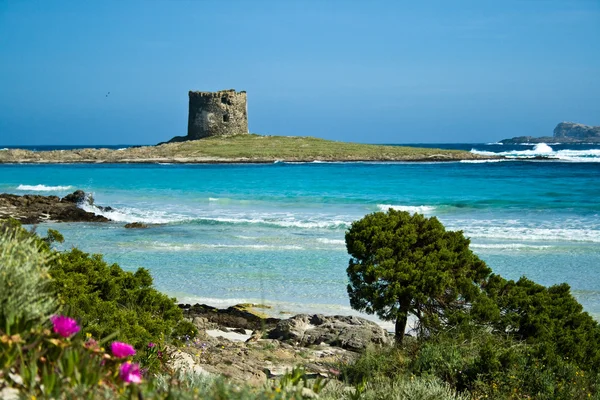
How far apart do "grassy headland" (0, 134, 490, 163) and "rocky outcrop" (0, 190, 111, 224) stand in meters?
31.7

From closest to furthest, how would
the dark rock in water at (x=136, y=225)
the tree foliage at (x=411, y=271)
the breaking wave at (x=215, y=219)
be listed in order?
the tree foliage at (x=411, y=271) < the dark rock in water at (x=136, y=225) < the breaking wave at (x=215, y=219)

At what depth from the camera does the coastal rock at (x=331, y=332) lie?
8062mm

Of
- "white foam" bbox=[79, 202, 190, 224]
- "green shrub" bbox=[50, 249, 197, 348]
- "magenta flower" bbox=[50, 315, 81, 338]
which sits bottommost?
"white foam" bbox=[79, 202, 190, 224]

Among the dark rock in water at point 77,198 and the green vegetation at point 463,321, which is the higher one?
the green vegetation at point 463,321

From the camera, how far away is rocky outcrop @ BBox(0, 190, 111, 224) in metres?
21.4

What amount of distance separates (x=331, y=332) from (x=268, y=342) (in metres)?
0.81

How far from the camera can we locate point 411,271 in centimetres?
705

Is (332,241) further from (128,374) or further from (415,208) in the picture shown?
(128,374)

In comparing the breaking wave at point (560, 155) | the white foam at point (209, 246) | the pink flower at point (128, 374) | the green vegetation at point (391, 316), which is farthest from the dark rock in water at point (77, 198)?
the breaking wave at point (560, 155)

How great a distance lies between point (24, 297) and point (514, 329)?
5.19 metres

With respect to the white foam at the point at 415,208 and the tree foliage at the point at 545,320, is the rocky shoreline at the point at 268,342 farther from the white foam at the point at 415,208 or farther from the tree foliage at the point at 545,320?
the white foam at the point at 415,208

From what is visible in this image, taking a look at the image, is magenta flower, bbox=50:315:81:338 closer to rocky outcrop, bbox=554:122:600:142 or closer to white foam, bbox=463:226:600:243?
white foam, bbox=463:226:600:243

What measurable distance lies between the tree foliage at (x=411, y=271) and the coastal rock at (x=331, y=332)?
2.05 ft

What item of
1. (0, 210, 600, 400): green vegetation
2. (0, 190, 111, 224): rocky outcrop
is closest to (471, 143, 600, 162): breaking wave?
(0, 190, 111, 224): rocky outcrop
